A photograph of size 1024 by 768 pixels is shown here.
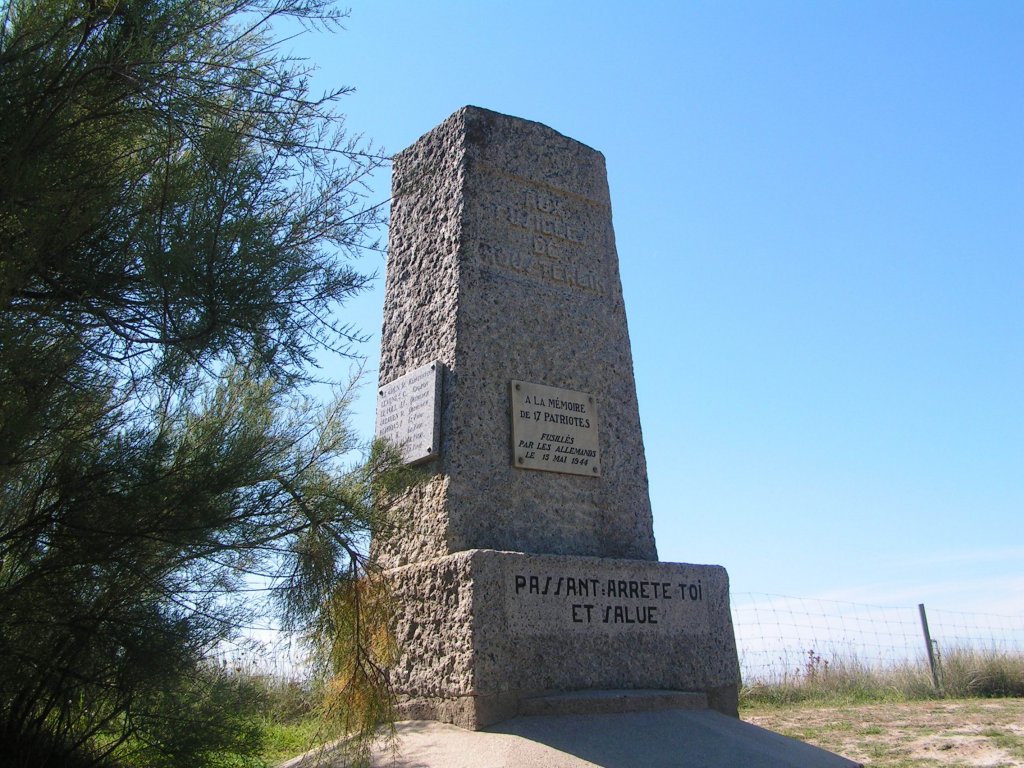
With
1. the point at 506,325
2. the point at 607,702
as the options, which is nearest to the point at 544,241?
the point at 506,325

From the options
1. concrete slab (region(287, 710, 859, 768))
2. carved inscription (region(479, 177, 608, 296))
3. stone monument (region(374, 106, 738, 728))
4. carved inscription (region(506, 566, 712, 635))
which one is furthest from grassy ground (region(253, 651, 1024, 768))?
carved inscription (region(479, 177, 608, 296))

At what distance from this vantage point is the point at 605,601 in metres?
4.08

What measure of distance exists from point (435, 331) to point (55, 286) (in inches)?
71.7

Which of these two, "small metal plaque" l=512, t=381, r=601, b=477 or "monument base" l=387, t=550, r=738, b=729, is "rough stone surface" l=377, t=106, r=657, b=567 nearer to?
"small metal plaque" l=512, t=381, r=601, b=477

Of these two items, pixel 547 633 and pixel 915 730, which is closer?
pixel 547 633

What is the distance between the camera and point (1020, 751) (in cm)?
439

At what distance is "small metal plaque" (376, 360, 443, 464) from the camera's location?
13.5 ft

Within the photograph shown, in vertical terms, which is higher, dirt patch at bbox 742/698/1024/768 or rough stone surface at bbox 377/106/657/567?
rough stone surface at bbox 377/106/657/567

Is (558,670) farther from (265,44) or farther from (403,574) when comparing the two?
(265,44)

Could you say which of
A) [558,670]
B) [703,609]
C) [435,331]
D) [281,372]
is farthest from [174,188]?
[703,609]

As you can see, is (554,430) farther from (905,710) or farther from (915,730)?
(905,710)

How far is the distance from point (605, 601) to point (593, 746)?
2.67ft

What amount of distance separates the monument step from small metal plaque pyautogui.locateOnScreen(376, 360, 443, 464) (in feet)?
3.81

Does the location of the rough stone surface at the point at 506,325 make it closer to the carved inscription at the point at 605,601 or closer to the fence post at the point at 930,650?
the carved inscription at the point at 605,601
